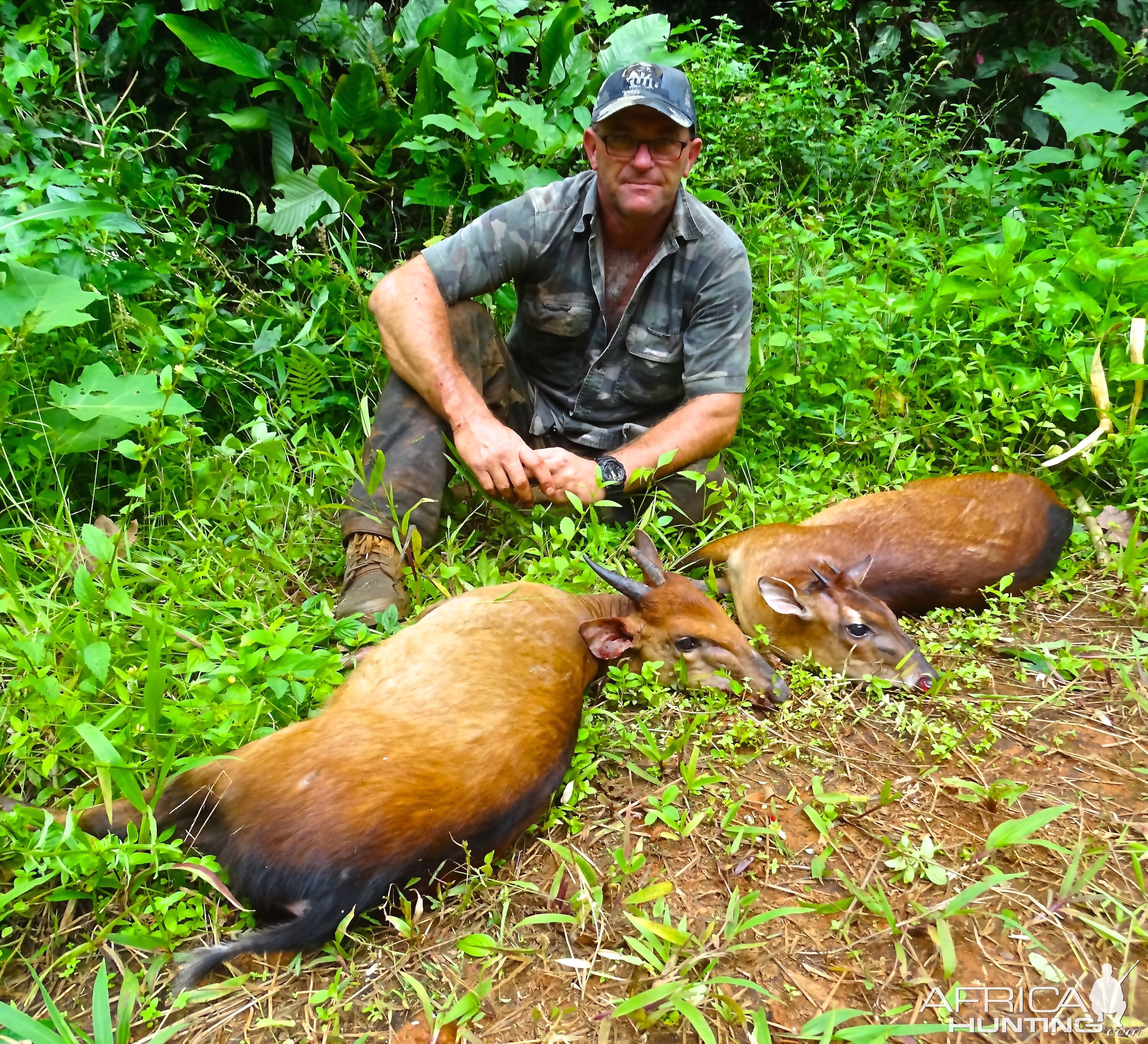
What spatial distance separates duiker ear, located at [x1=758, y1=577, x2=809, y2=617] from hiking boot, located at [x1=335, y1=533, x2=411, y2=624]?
5.29 feet

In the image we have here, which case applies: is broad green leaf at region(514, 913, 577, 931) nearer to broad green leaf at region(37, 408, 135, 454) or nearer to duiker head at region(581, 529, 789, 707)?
duiker head at region(581, 529, 789, 707)

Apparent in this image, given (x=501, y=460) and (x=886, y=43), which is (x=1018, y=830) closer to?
(x=501, y=460)

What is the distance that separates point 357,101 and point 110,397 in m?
2.48

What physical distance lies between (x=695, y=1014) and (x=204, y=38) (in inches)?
207

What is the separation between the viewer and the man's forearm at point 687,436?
13.6ft

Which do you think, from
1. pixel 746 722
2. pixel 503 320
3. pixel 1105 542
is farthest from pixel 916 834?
pixel 503 320

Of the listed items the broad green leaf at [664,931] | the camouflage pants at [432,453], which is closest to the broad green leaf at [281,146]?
the camouflage pants at [432,453]

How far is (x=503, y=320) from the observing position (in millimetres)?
5215

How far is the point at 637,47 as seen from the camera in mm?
5625

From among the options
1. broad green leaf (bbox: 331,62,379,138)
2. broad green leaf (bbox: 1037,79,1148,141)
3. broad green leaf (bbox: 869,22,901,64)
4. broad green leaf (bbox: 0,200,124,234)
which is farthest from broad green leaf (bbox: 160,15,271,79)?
broad green leaf (bbox: 869,22,901,64)

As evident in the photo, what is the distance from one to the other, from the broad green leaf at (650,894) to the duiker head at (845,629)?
1472 mm

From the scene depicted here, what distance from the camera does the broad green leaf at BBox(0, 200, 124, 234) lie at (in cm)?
382

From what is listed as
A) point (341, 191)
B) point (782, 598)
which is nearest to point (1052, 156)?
point (782, 598)

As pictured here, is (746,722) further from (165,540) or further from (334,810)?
(165,540)
